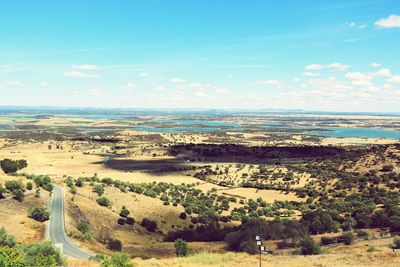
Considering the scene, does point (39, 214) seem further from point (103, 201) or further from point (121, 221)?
point (103, 201)

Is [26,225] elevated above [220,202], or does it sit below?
above

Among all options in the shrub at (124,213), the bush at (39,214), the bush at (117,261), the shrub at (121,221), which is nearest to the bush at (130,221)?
the shrub at (121,221)

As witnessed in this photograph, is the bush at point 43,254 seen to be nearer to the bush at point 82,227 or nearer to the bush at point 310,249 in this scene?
the bush at point 82,227

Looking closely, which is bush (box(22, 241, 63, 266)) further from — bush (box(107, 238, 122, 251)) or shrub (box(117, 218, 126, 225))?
shrub (box(117, 218, 126, 225))

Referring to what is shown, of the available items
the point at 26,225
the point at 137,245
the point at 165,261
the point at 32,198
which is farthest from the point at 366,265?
the point at 32,198

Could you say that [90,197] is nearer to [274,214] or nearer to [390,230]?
[274,214]

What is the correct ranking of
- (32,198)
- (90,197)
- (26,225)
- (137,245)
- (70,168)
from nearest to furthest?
(26,225) < (137,245) < (32,198) < (90,197) < (70,168)

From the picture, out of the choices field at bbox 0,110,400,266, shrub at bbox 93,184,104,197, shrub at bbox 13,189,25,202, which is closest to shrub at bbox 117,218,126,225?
field at bbox 0,110,400,266
